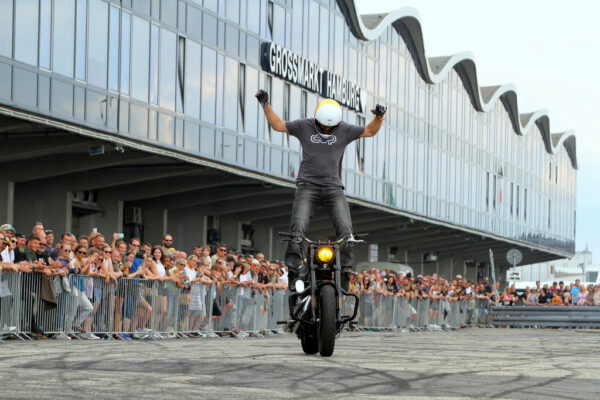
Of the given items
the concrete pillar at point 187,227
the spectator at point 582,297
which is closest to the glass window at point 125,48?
the concrete pillar at point 187,227

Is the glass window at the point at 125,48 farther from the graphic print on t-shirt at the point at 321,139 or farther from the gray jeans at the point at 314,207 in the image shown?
the gray jeans at the point at 314,207

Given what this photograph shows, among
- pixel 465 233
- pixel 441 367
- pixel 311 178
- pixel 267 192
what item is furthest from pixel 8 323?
pixel 465 233

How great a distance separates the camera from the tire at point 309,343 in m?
11.5

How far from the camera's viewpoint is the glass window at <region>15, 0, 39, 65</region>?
25.4m

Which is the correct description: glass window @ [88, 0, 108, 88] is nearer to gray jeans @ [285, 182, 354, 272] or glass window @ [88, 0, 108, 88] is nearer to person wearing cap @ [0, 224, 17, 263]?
person wearing cap @ [0, 224, 17, 263]

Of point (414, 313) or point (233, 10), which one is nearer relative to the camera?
point (414, 313)

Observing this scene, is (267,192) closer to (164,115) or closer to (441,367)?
(164,115)

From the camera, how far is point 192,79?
3350 centimetres

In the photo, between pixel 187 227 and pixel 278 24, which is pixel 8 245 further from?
pixel 278 24

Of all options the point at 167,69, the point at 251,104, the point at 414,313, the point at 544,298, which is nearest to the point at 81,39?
the point at 167,69

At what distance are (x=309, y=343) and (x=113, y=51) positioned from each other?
62.5 feet

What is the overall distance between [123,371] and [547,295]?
121ft

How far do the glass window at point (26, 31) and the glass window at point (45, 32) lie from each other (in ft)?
0.78

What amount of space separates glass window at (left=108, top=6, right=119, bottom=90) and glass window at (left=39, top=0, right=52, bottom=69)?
2.57m
